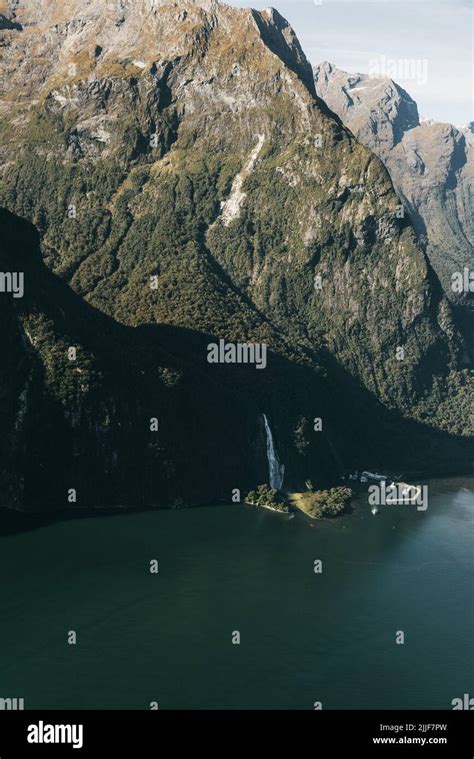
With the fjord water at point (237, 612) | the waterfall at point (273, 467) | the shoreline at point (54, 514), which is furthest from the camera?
the waterfall at point (273, 467)

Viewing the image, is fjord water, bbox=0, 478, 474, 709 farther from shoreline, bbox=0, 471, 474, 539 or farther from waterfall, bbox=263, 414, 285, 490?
waterfall, bbox=263, 414, 285, 490

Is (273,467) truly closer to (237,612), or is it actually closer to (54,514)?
(54,514)

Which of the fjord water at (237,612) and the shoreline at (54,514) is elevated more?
the shoreline at (54,514)

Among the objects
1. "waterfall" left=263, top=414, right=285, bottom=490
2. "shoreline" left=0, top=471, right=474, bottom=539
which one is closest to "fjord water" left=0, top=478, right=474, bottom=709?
"shoreline" left=0, top=471, right=474, bottom=539

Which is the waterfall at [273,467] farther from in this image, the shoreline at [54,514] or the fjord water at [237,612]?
the fjord water at [237,612]

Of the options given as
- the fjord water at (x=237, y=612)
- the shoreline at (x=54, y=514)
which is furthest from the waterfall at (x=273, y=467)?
the fjord water at (x=237, y=612)
